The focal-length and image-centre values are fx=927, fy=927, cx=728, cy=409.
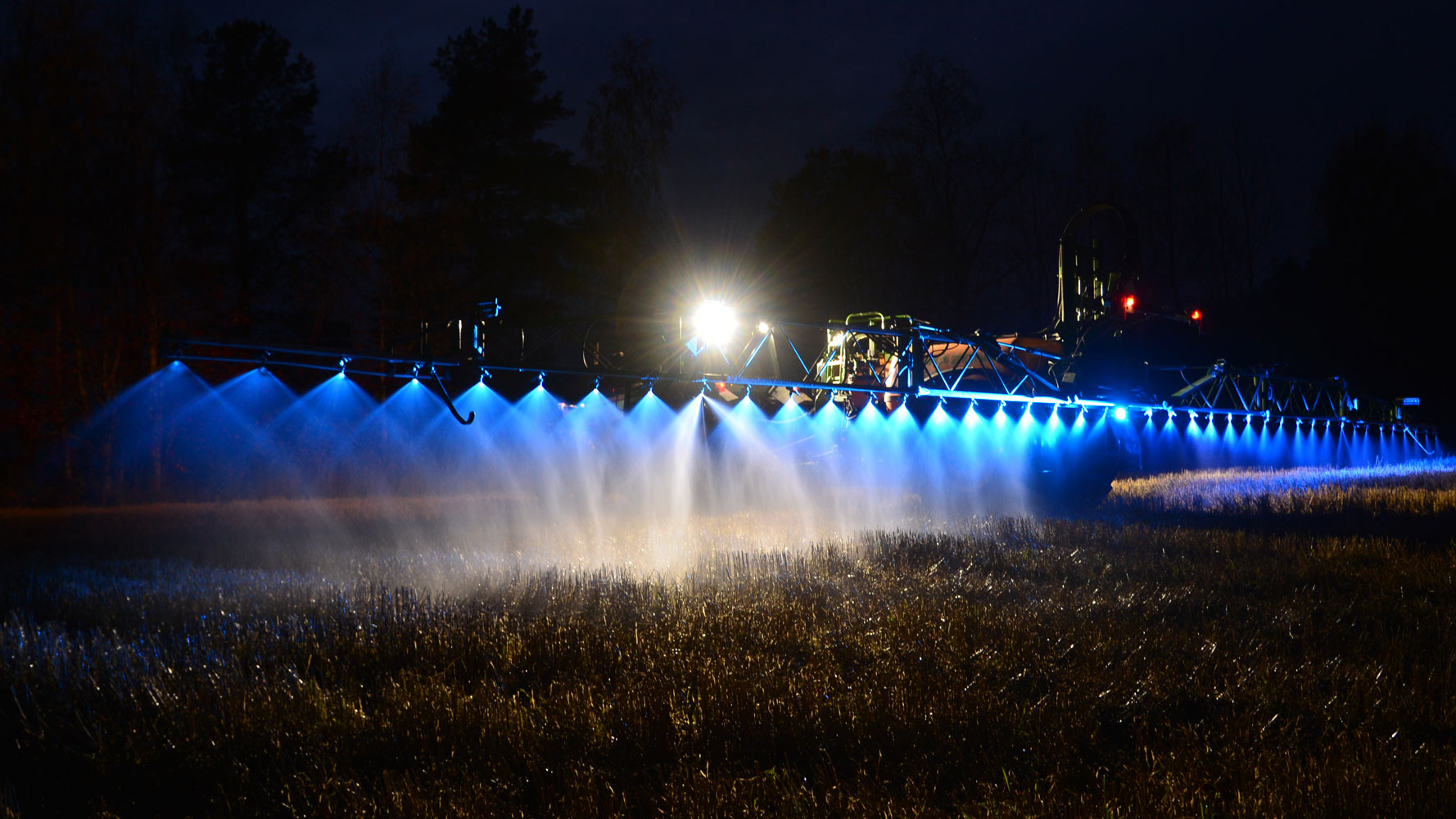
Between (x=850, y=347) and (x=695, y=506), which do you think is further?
(x=695, y=506)

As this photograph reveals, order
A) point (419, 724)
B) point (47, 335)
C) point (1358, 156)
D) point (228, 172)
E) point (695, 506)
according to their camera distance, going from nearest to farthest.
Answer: point (419, 724) → point (695, 506) → point (47, 335) → point (228, 172) → point (1358, 156)

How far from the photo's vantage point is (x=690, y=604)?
22.1ft

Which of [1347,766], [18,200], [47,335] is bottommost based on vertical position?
[1347,766]

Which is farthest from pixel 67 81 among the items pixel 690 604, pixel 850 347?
pixel 690 604

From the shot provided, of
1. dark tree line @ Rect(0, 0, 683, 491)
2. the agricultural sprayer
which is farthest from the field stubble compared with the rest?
dark tree line @ Rect(0, 0, 683, 491)

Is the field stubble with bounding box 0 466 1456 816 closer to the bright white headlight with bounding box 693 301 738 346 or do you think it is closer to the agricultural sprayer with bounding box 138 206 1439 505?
the agricultural sprayer with bounding box 138 206 1439 505

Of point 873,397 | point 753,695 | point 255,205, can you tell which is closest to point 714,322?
point 873,397

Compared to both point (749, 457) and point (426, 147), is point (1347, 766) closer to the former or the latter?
point (749, 457)

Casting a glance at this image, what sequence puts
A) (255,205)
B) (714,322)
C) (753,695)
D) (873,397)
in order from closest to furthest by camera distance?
(753,695) < (714,322) < (873,397) < (255,205)

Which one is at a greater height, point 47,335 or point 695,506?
point 47,335

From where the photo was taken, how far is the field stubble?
3.68 m

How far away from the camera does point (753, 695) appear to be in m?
4.70

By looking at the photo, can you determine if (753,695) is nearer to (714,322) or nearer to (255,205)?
(714,322)

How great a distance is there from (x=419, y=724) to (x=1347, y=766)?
3.98 m
